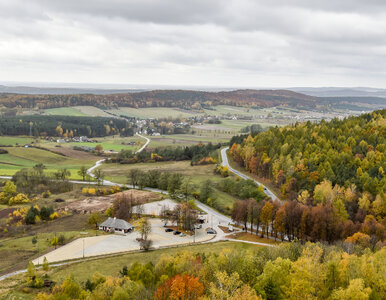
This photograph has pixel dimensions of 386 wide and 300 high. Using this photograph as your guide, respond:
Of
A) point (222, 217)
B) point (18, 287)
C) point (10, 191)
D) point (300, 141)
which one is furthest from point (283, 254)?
point (10, 191)

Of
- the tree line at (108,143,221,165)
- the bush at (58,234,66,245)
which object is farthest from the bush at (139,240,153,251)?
the tree line at (108,143,221,165)

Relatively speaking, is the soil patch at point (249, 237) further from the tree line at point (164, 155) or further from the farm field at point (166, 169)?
the tree line at point (164, 155)

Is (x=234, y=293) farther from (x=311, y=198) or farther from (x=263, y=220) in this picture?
(x=311, y=198)

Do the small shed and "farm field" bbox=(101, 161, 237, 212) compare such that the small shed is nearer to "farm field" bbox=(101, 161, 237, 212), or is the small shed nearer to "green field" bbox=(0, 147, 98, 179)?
"farm field" bbox=(101, 161, 237, 212)

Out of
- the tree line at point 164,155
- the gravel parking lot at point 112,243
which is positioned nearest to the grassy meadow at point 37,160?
the tree line at point 164,155

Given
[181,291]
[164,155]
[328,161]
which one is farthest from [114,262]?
[164,155]

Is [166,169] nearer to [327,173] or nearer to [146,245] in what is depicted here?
[327,173]
